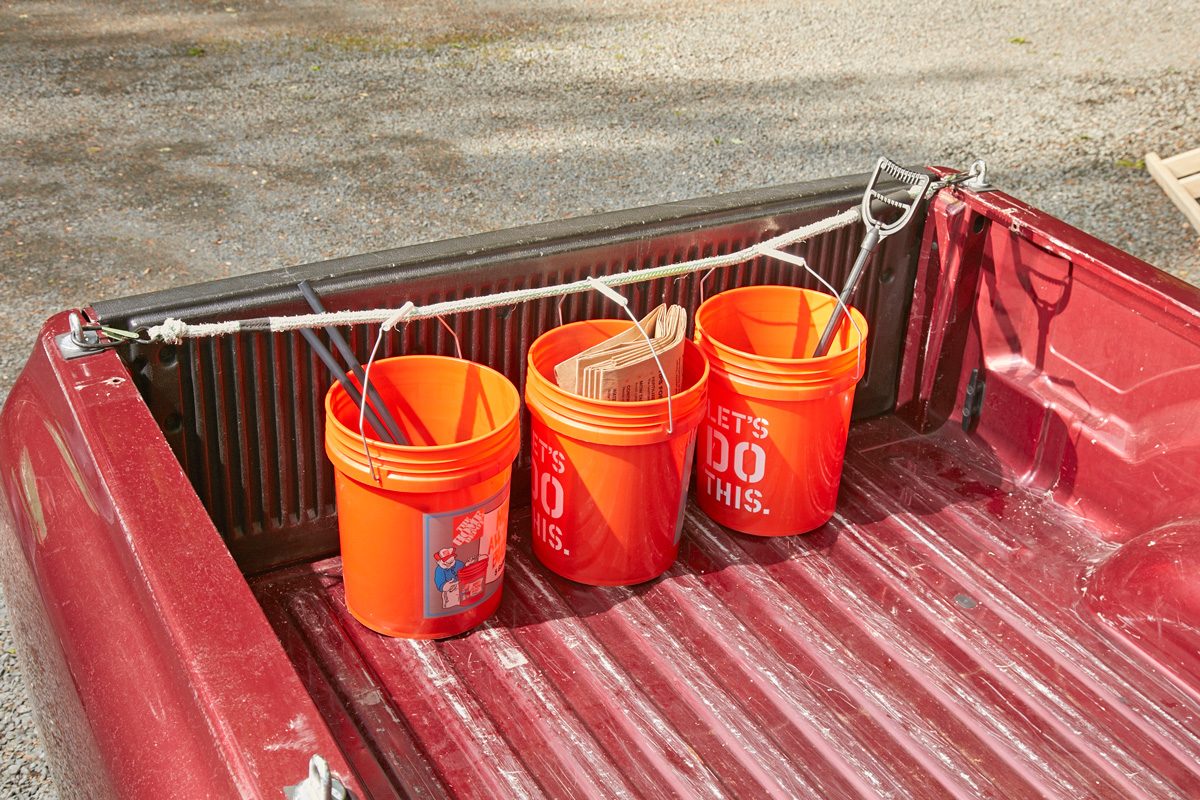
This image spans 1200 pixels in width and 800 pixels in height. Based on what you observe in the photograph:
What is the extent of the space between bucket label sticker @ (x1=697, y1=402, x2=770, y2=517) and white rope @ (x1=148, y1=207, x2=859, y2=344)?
337mm

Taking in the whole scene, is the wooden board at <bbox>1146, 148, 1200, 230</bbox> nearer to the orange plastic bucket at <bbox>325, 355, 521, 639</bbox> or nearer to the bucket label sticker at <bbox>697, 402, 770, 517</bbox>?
the bucket label sticker at <bbox>697, 402, 770, 517</bbox>

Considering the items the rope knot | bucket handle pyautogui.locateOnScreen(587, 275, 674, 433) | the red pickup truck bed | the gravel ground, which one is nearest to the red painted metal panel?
the red pickup truck bed

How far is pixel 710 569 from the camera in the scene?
274cm

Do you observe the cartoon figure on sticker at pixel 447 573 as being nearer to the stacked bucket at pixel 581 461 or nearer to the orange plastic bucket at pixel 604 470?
the stacked bucket at pixel 581 461

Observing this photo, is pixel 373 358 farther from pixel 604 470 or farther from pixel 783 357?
pixel 783 357

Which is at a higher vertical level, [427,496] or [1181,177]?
[427,496]

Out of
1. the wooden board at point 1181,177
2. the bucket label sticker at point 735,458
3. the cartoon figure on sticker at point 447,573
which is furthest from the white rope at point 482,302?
the wooden board at point 1181,177

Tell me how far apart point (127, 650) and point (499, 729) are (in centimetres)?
74

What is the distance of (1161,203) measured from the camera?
630 cm

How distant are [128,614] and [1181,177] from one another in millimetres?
6193

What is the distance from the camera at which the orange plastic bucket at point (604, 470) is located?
248 cm

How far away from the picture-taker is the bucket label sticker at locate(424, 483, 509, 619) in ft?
7.77

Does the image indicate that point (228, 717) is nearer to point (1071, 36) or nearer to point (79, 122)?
point (79, 122)

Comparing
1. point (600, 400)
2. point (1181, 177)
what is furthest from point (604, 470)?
point (1181, 177)
